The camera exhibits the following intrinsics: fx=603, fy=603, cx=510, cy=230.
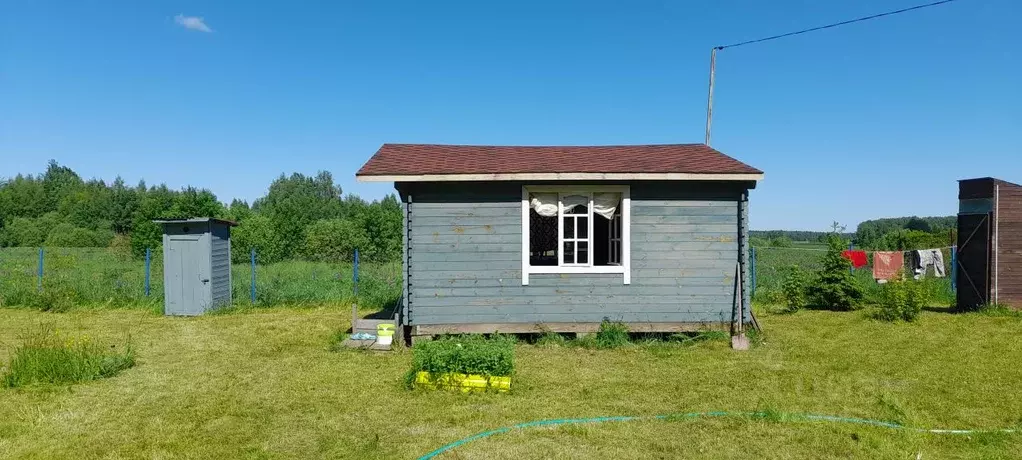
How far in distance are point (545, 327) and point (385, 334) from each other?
2.34m

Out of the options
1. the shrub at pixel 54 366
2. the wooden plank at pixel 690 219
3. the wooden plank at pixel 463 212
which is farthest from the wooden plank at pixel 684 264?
the shrub at pixel 54 366

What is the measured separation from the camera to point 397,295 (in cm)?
1402

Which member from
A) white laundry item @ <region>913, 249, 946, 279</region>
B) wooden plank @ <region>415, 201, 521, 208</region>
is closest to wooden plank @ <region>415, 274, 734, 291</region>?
wooden plank @ <region>415, 201, 521, 208</region>

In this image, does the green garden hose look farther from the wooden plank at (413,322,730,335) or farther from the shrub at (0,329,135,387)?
the shrub at (0,329,135,387)

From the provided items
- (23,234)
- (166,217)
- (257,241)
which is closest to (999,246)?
(166,217)

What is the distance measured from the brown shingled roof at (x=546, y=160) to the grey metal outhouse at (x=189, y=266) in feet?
15.8

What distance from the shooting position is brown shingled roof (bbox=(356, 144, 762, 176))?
8.70 meters

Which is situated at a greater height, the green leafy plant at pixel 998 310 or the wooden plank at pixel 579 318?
the wooden plank at pixel 579 318

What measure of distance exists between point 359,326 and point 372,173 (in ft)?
7.85

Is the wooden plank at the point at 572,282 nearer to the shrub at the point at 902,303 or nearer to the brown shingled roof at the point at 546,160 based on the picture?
the brown shingled roof at the point at 546,160

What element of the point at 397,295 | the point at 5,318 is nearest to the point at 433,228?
the point at 397,295

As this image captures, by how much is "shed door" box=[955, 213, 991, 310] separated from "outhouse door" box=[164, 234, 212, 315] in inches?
604

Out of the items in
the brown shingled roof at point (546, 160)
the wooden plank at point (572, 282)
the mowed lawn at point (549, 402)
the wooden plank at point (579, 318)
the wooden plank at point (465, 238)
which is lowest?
the mowed lawn at point (549, 402)

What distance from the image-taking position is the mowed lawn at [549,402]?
4664 millimetres
